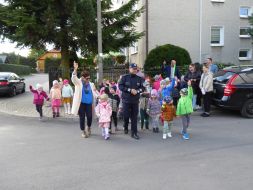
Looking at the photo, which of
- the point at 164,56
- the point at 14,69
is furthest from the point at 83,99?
the point at 14,69

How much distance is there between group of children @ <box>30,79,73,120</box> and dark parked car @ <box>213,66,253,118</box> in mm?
5449

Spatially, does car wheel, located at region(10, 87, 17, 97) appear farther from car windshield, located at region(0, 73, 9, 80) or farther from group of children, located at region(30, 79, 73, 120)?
group of children, located at region(30, 79, 73, 120)

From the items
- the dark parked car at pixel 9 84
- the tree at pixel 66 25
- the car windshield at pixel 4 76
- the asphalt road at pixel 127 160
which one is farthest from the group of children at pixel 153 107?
the car windshield at pixel 4 76

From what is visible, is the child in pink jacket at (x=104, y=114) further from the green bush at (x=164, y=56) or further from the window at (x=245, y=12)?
the window at (x=245, y=12)

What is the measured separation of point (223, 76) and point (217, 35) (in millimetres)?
13672

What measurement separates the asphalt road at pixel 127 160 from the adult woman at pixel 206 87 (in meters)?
1.64

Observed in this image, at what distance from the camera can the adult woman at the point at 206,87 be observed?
462 inches

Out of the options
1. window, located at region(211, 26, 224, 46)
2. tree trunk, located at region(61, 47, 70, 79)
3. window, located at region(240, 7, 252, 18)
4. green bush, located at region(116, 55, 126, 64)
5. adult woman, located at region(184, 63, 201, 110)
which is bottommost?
adult woman, located at region(184, 63, 201, 110)

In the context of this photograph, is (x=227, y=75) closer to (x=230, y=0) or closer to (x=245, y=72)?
(x=245, y=72)

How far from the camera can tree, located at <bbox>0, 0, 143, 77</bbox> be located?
1405cm

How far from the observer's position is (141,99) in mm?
9930

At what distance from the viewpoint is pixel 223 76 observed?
12.1 metres

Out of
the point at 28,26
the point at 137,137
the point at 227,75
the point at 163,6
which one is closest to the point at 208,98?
the point at 227,75

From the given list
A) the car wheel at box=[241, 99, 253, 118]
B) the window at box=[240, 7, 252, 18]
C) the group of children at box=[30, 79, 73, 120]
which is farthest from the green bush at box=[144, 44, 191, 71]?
the car wheel at box=[241, 99, 253, 118]
